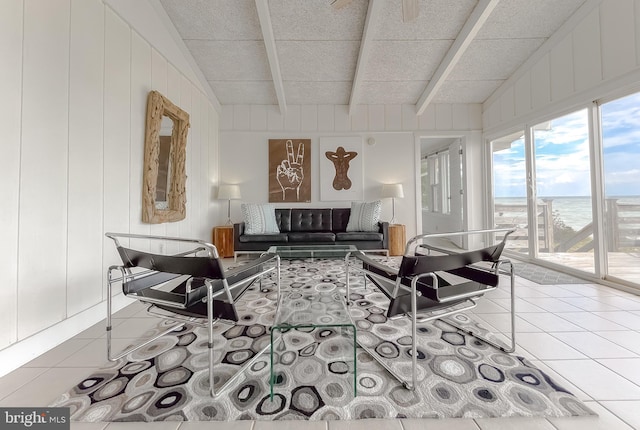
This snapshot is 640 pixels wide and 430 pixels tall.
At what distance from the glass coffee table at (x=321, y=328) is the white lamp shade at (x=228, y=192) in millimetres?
3333

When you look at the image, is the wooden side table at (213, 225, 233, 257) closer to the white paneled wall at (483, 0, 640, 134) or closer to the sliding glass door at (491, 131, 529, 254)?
the sliding glass door at (491, 131, 529, 254)

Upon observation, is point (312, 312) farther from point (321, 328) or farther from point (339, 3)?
point (339, 3)

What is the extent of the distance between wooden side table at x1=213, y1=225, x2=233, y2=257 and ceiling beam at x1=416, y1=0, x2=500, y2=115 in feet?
13.4

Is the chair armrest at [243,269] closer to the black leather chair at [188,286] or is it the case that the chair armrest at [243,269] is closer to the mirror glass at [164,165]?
the black leather chair at [188,286]

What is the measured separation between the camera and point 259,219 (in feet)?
14.4

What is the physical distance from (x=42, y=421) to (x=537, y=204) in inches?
209

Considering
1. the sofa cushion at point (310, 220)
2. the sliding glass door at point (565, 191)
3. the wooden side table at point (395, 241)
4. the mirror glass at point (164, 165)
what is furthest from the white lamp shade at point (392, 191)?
the mirror glass at point (164, 165)

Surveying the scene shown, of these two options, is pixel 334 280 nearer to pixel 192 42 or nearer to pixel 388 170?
pixel 388 170

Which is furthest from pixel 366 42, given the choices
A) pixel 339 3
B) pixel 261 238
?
pixel 261 238

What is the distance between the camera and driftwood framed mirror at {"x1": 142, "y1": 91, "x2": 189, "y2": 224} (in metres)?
2.71

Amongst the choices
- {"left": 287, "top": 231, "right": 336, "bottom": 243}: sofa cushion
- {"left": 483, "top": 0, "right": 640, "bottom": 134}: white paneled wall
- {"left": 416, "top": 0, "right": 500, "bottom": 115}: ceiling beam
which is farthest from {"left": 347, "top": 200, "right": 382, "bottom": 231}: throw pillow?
{"left": 483, "top": 0, "right": 640, "bottom": 134}: white paneled wall

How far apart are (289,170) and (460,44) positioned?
10.6ft

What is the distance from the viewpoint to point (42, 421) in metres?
1.11

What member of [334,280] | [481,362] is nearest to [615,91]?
[481,362]
